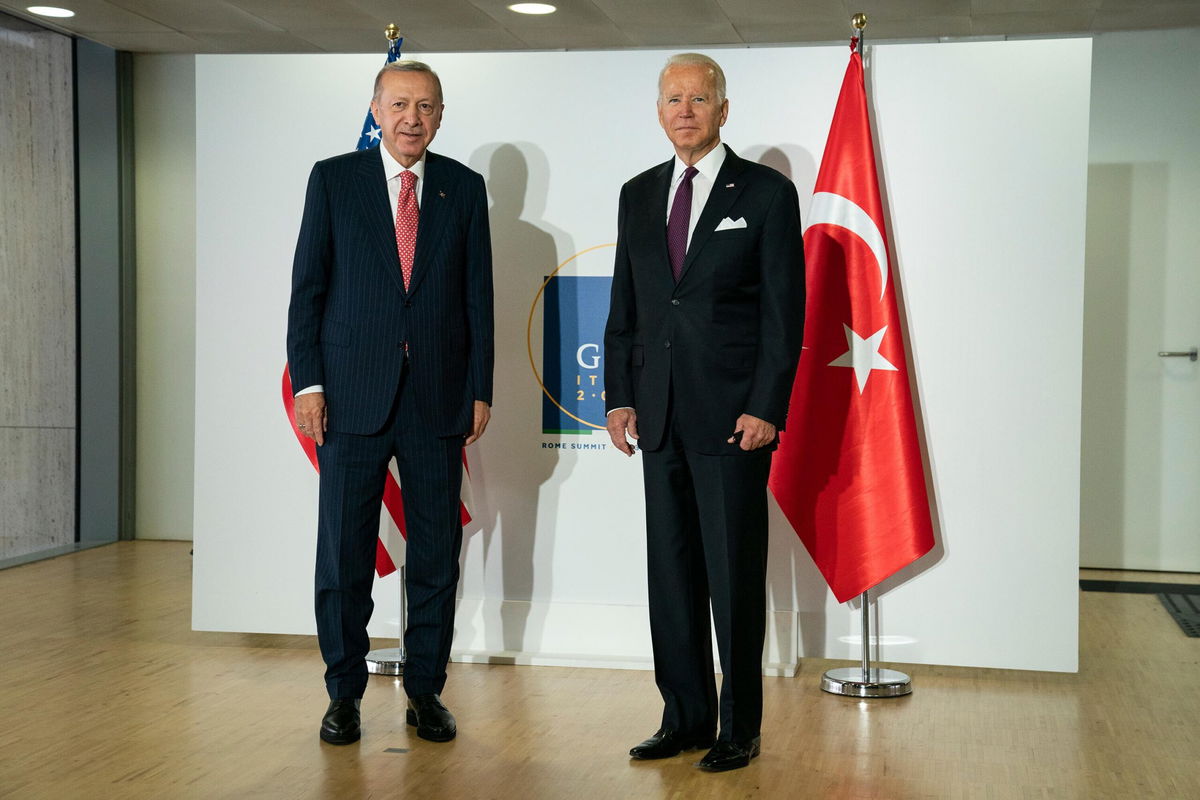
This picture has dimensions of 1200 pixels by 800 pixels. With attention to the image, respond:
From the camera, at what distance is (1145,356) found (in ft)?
20.4

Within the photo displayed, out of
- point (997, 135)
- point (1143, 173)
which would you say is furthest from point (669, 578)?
point (1143, 173)

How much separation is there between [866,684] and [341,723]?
1570 millimetres

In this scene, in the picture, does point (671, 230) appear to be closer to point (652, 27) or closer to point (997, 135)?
point (997, 135)

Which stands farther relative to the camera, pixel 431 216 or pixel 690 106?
pixel 431 216

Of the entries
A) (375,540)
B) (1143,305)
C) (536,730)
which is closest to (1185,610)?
(1143,305)

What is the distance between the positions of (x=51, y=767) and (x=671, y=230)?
6.45 ft

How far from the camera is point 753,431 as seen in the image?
9.85 ft

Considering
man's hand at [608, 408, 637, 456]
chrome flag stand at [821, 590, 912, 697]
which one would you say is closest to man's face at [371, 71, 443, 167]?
man's hand at [608, 408, 637, 456]

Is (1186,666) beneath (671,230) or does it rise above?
beneath

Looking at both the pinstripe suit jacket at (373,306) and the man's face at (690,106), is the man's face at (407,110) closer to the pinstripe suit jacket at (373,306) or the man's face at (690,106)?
the pinstripe suit jacket at (373,306)

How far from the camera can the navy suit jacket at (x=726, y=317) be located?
304cm

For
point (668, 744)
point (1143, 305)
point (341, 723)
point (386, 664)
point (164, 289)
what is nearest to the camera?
point (668, 744)

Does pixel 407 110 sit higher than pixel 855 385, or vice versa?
pixel 407 110

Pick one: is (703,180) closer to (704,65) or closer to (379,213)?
(704,65)
